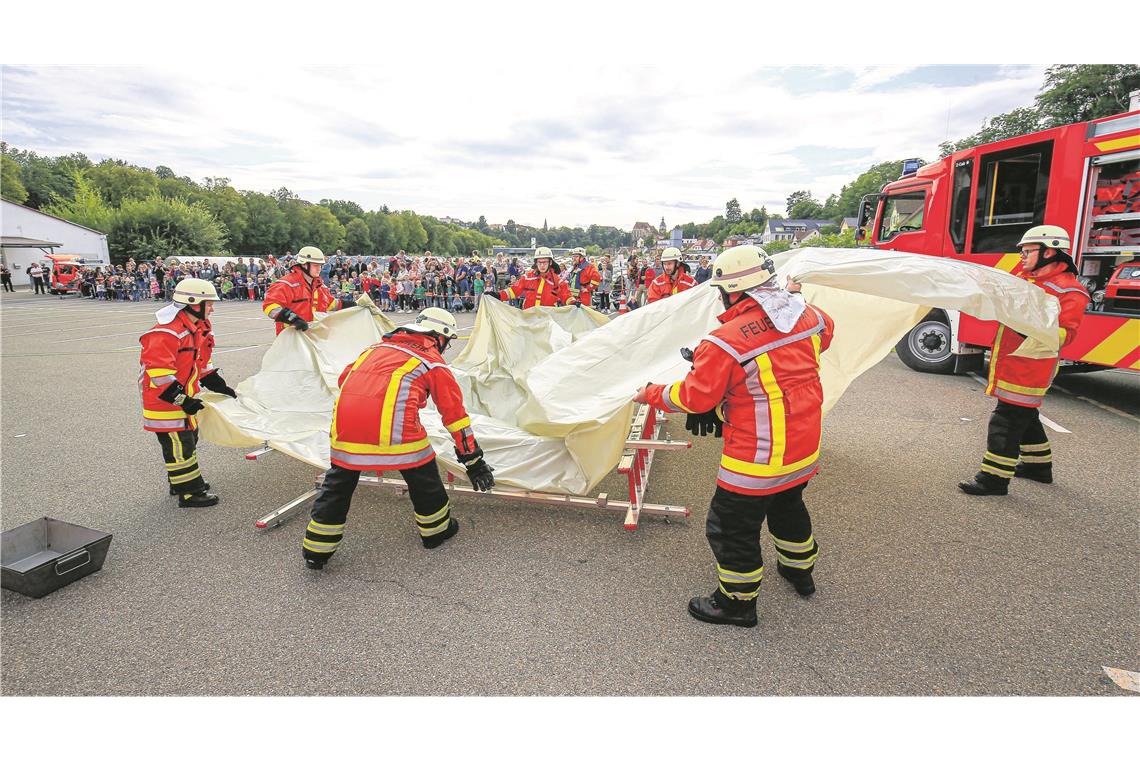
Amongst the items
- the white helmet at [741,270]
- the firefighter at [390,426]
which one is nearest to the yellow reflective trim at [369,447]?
the firefighter at [390,426]

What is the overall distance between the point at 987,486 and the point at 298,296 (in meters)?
6.93

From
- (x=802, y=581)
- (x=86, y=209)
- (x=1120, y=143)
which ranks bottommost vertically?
(x=802, y=581)

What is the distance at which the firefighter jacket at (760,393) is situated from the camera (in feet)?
8.87

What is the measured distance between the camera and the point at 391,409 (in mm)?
3355

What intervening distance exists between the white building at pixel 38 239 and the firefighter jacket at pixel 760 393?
160 ft

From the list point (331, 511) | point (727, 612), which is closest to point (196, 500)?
point (331, 511)

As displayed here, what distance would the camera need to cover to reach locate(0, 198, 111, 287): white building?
38438mm

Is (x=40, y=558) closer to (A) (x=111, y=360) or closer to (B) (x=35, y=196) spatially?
(A) (x=111, y=360)

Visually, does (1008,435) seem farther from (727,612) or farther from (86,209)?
(86,209)

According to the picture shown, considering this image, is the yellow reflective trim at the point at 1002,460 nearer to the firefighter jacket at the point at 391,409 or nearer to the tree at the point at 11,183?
the firefighter jacket at the point at 391,409

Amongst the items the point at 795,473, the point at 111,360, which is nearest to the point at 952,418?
the point at 795,473

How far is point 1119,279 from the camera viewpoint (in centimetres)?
614

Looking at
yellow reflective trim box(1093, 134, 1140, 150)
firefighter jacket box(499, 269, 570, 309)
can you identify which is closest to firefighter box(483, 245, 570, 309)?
firefighter jacket box(499, 269, 570, 309)

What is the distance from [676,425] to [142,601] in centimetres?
482
